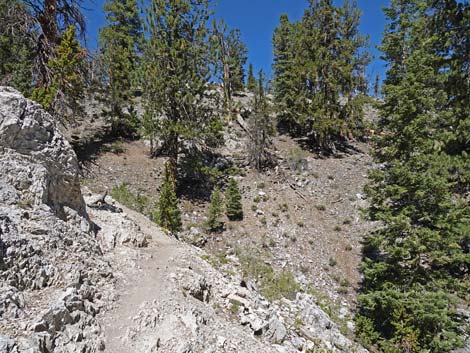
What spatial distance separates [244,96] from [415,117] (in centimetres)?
3176

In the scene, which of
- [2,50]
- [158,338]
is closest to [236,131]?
[2,50]

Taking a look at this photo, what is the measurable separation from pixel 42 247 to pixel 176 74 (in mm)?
15512

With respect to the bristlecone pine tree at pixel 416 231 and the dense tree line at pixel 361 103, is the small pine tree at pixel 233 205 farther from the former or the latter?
the bristlecone pine tree at pixel 416 231

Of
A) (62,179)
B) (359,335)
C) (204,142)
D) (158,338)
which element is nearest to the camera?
(158,338)

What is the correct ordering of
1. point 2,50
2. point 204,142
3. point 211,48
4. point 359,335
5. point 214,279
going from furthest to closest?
1. point 204,142
2. point 211,48
3. point 2,50
4. point 359,335
5. point 214,279

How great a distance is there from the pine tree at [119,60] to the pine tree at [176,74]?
3404 mm

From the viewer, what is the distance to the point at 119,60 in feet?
82.2

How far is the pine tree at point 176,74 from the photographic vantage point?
19.3 m

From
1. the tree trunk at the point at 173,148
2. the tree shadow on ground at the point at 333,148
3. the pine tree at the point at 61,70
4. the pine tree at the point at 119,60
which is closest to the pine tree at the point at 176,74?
the tree trunk at the point at 173,148

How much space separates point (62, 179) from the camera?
7797 millimetres

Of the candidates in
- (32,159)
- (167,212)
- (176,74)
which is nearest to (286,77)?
(176,74)

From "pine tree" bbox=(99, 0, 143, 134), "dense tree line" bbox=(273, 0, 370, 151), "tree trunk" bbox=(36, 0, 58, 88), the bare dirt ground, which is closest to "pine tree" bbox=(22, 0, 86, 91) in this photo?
"tree trunk" bbox=(36, 0, 58, 88)

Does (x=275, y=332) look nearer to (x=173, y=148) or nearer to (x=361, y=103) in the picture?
(x=173, y=148)

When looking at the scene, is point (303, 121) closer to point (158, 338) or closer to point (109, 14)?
point (109, 14)
